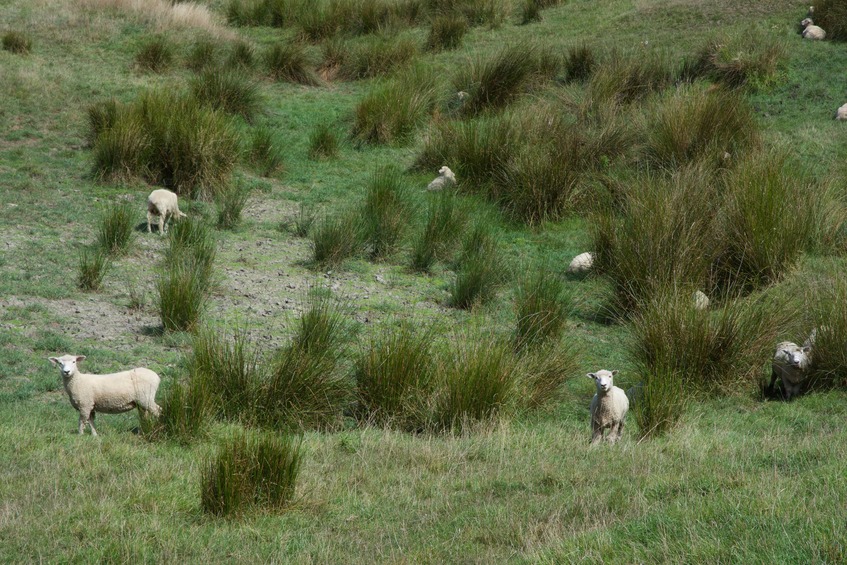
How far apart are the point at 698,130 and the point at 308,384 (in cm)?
680

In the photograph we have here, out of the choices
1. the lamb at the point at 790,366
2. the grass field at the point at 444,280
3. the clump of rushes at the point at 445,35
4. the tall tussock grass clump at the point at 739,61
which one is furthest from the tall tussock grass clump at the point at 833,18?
the lamb at the point at 790,366

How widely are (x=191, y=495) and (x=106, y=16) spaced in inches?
606

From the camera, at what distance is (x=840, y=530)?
364 centimetres

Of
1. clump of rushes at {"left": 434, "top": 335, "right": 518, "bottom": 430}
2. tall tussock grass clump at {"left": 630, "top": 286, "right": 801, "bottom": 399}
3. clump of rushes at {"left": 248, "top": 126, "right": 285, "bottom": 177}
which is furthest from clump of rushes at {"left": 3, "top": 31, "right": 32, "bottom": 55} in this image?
tall tussock grass clump at {"left": 630, "top": 286, "right": 801, "bottom": 399}

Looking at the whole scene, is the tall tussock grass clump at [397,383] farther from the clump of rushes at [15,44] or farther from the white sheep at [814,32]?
the clump of rushes at [15,44]

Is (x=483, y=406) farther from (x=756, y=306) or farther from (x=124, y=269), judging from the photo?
(x=124, y=269)

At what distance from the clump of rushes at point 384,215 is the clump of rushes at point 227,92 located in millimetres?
3956

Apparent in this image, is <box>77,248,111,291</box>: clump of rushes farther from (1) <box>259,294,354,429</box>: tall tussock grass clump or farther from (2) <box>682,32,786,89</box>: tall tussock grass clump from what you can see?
(2) <box>682,32,786,89</box>: tall tussock grass clump

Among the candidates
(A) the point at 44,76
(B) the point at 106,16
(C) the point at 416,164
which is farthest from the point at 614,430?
(B) the point at 106,16

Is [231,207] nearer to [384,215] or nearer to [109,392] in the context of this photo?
[384,215]

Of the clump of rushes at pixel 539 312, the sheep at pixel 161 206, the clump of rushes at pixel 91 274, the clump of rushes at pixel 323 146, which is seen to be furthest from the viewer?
the clump of rushes at pixel 323 146

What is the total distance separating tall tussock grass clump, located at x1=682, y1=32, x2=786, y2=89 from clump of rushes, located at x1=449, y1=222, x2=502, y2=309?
582cm

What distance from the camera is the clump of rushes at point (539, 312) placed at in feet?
24.7

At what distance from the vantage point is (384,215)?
10.4m
